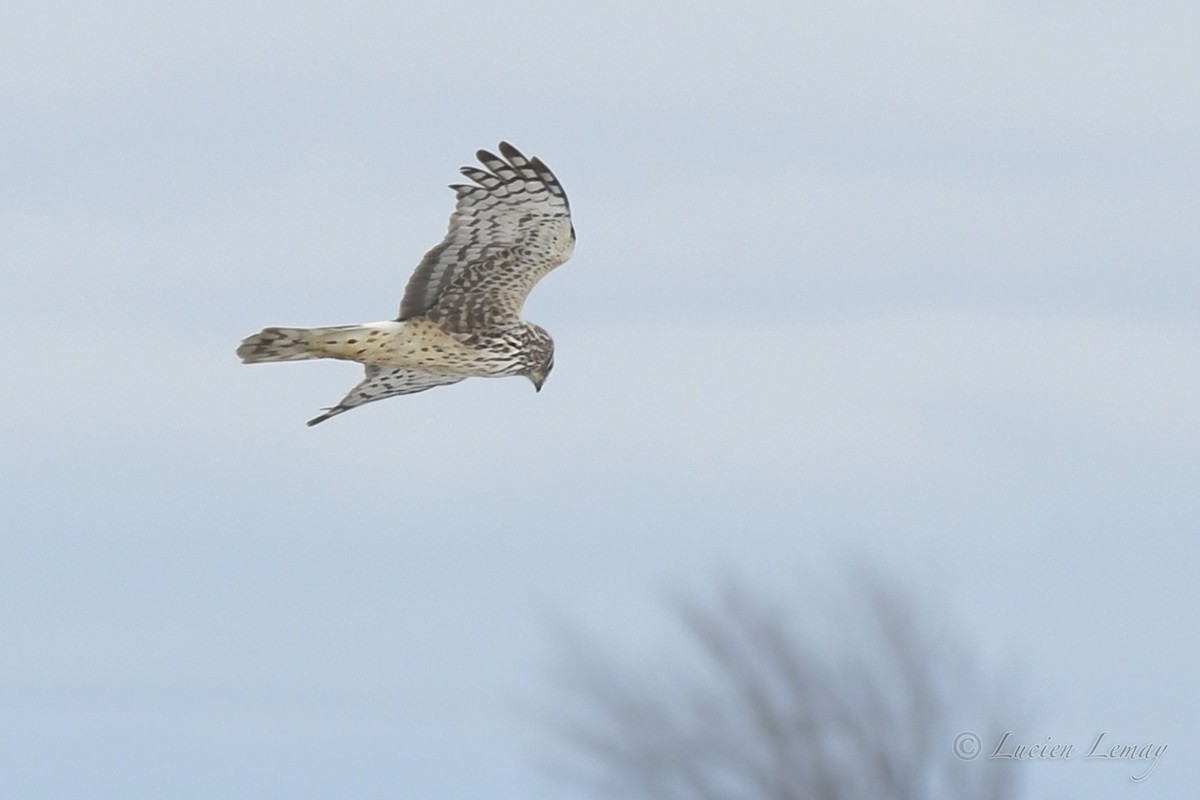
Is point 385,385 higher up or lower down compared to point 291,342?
lower down

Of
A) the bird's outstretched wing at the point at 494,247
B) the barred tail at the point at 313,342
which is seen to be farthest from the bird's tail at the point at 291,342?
the bird's outstretched wing at the point at 494,247

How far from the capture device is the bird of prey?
12.4 metres

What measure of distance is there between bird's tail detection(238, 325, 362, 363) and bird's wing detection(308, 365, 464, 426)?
30.3 inches

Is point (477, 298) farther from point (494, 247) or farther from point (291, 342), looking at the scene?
point (291, 342)

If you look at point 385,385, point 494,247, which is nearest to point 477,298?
point 494,247

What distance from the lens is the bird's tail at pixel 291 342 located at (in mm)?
12336

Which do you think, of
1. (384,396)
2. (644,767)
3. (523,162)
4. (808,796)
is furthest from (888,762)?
(384,396)

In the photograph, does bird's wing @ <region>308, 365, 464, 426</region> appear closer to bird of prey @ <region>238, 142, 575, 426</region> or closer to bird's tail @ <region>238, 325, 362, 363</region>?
bird of prey @ <region>238, 142, 575, 426</region>

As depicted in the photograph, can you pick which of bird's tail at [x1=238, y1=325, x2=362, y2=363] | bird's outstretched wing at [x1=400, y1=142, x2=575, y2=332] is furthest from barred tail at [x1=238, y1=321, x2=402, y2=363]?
bird's outstretched wing at [x1=400, y1=142, x2=575, y2=332]

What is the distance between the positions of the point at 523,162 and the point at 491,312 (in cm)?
113

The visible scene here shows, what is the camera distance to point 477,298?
12914 mm

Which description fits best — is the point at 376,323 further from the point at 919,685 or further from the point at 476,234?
the point at 919,685

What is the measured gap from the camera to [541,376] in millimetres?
13367

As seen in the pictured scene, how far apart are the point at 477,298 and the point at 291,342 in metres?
1.23
